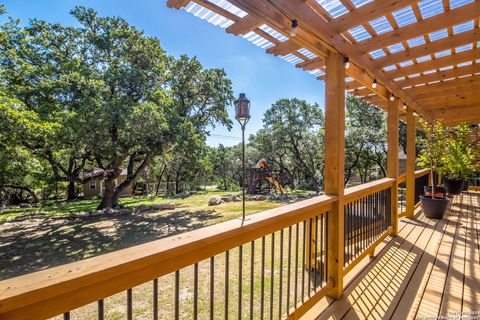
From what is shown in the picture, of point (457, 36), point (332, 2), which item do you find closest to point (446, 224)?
point (457, 36)

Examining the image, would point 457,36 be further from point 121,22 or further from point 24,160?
point 121,22

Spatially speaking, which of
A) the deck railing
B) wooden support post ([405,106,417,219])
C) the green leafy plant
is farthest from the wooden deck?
the green leafy plant

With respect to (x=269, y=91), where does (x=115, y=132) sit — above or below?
below

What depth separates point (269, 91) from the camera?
704 inches

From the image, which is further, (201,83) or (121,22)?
(201,83)

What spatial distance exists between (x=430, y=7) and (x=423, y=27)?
180 mm

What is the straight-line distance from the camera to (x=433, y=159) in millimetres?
4816

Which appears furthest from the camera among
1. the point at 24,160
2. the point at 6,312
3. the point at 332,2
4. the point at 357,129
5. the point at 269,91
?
the point at 269,91

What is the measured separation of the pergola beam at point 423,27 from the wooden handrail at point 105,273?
2.21 m

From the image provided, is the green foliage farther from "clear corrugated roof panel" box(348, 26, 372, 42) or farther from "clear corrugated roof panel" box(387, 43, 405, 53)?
"clear corrugated roof panel" box(348, 26, 372, 42)

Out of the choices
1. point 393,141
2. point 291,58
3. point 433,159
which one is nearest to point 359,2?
point 291,58

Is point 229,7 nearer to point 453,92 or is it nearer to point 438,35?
point 438,35

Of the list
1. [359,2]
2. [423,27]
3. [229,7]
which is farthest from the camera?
[423,27]

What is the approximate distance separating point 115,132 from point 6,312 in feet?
34.2
